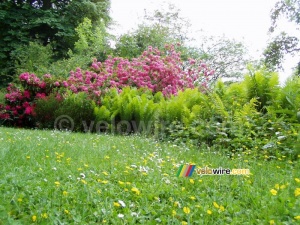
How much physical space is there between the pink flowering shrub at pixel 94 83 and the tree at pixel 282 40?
24.8 ft

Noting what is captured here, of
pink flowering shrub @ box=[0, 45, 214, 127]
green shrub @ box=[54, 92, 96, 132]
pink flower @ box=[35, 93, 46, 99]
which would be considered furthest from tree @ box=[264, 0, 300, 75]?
pink flower @ box=[35, 93, 46, 99]

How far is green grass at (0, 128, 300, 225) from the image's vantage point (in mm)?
1845

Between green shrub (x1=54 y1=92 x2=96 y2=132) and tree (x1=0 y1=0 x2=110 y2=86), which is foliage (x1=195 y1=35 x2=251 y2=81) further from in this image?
green shrub (x1=54 y1=92 x2=96 y2=132)

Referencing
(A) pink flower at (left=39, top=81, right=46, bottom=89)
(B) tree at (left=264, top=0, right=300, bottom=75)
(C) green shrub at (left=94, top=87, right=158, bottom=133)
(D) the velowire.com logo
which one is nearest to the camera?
(D) the velowire.com logo

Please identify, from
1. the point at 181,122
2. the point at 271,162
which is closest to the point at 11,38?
the point at 181,122

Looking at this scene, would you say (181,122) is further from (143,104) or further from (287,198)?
(287,198)

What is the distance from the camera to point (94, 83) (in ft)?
26.8

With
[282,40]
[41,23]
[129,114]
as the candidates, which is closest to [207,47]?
[282,40]

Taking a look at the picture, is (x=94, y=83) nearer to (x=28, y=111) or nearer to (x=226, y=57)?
(x=28, y=111)

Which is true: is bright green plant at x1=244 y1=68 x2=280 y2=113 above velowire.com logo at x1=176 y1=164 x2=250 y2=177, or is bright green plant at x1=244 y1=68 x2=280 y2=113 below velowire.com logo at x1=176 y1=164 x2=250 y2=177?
above

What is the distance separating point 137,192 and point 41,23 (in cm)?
1395

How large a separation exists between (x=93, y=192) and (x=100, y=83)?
620 centimetres

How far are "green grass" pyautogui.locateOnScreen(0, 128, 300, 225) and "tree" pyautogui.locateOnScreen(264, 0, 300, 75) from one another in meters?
13.0

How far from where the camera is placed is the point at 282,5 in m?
14.1
